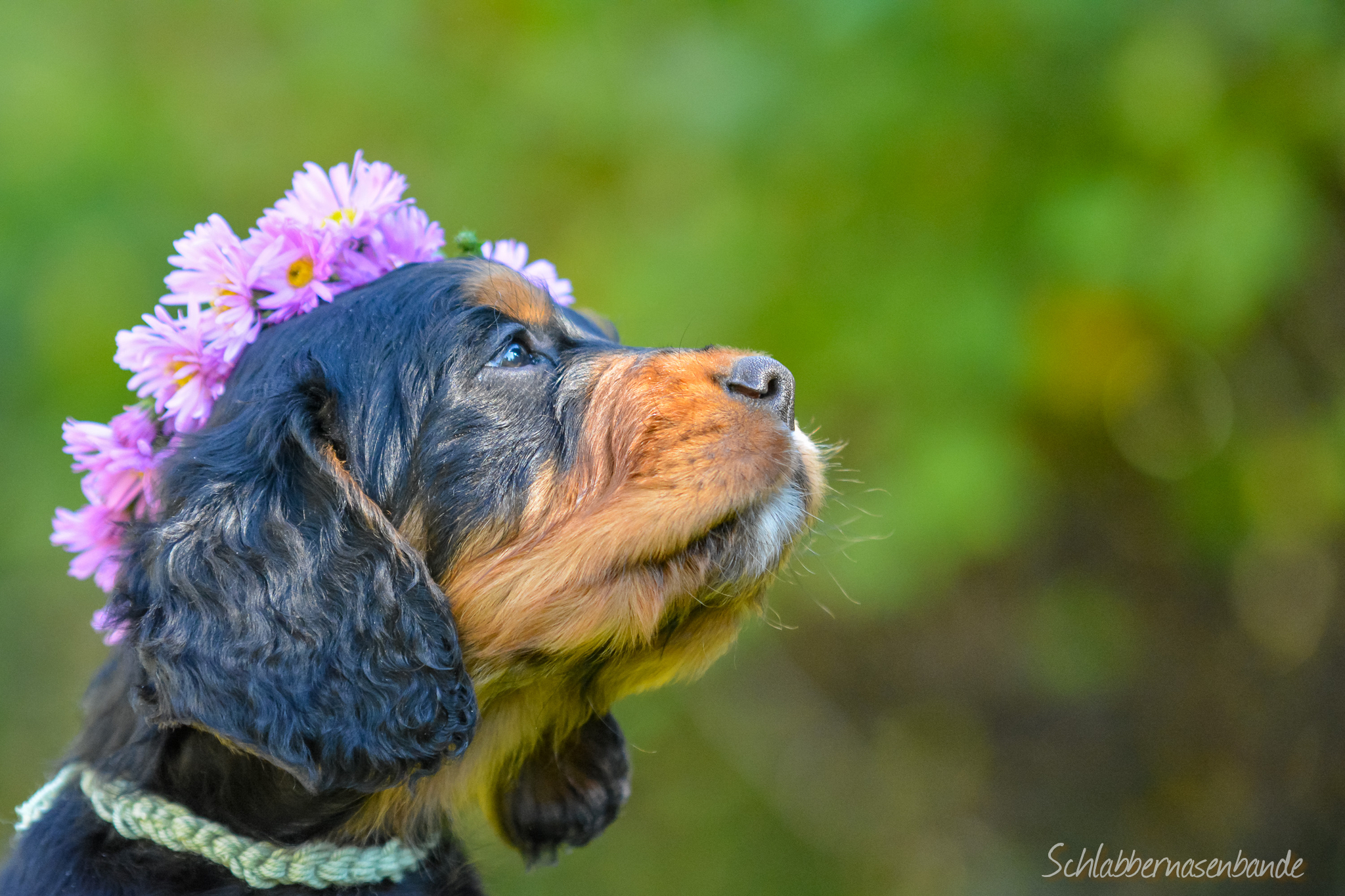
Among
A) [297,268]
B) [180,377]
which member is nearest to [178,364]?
[180,377]

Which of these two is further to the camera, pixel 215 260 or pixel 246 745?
pixel 215 260

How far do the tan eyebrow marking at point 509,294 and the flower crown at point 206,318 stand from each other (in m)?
0.34

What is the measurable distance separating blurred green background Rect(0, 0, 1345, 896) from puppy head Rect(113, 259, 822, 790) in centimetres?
95

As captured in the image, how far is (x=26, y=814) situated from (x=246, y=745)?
95cm

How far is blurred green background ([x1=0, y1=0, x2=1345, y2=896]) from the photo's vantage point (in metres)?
4.52

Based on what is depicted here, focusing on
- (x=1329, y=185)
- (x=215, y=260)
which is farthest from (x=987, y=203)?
(x=215, y=260)

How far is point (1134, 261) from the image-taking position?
4.51 metres

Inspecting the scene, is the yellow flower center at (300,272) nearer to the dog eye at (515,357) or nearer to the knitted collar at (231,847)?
the dog eye at (515,357)

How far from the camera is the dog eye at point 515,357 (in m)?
3.20

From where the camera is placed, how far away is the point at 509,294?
326cm

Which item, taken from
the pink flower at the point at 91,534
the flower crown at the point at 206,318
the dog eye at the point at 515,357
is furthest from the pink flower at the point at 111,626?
the dog eye at the point at 515,357

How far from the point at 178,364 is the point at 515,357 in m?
0.87

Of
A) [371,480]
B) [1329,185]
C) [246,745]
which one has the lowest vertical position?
[246,745]

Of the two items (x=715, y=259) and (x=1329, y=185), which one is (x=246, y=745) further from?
(x=1329, y=185)
